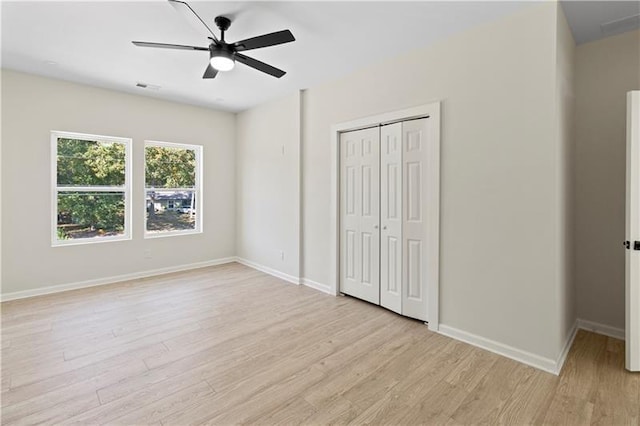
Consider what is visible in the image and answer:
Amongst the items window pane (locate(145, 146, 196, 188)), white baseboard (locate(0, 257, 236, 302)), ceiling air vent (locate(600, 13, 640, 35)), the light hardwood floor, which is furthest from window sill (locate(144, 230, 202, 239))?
ceiling air vent (locate(600, 13, 640, 35))

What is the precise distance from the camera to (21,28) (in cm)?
279

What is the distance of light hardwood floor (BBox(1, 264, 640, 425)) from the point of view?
6.19 feet

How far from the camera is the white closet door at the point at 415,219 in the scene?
310cm

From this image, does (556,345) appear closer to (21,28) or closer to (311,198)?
(311,198)

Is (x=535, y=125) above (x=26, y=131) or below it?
below

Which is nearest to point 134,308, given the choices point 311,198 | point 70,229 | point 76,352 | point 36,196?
point 76,352

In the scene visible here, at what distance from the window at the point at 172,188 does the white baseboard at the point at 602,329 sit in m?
5.46

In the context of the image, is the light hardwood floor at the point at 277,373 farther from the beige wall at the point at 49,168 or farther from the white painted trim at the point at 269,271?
the white painted trim at the point at 269,271

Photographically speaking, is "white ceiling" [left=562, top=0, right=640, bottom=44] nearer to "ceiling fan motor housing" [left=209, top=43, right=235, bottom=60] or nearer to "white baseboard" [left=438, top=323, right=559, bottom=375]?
"ceiling fan motor housing" [left=209, top=43, right=235, bottom=60]

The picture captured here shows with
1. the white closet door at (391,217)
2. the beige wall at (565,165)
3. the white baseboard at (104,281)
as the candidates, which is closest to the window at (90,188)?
the white baseboard at (104,281)

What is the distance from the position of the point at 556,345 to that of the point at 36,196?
584 centimetres

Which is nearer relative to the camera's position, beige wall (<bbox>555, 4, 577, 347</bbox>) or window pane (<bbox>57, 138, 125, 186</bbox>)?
beige wall (<bbox>555, 4, 577, 347</bbox>)

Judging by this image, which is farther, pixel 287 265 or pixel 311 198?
pixel 287 265

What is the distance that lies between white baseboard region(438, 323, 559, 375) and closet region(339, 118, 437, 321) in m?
0.32
